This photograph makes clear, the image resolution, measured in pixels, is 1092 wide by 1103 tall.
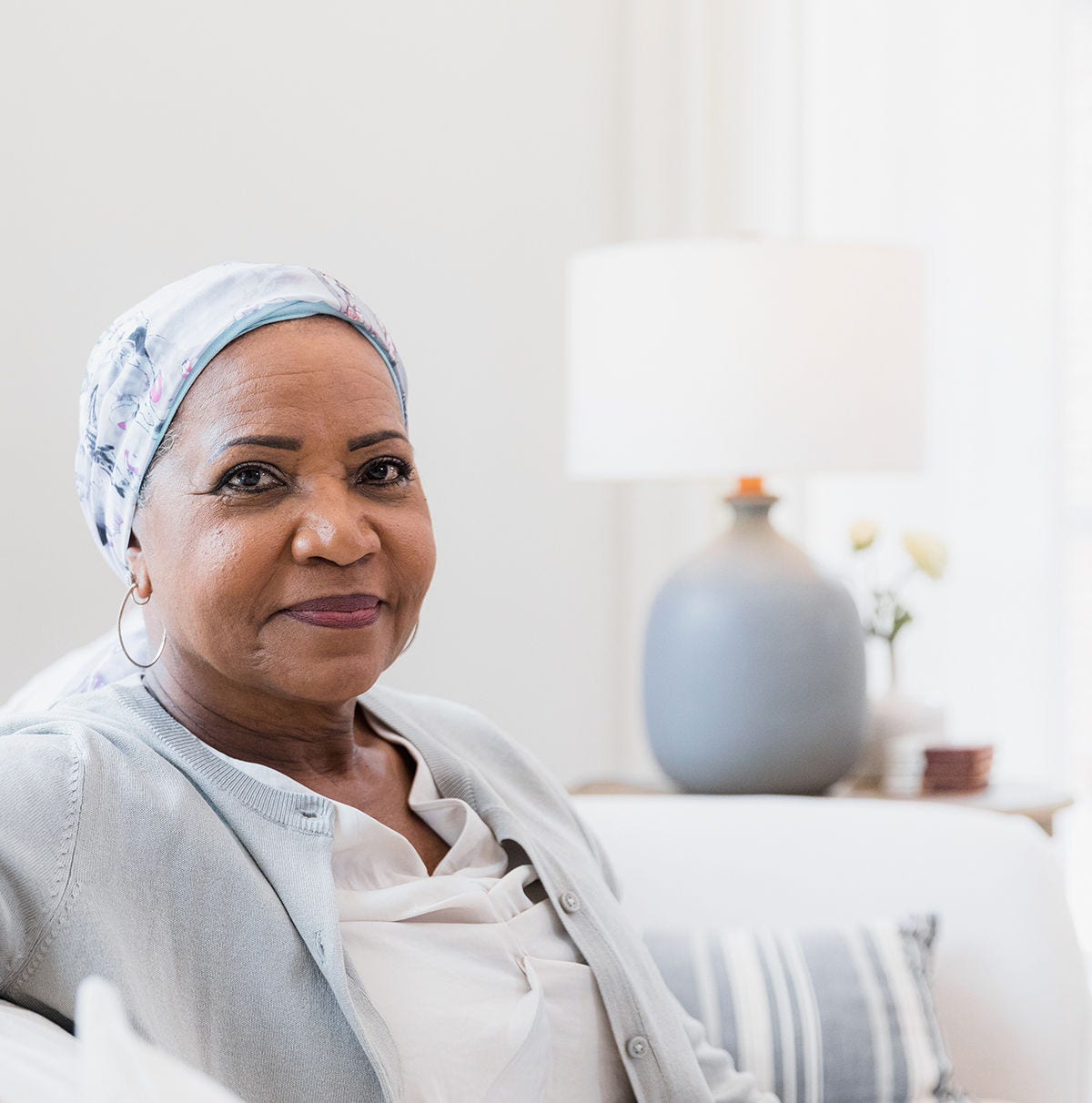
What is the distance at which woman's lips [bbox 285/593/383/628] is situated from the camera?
114 cm

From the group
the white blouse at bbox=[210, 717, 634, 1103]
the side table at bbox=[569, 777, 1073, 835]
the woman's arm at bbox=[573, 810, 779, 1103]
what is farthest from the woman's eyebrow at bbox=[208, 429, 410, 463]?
the side table at bbox=[569, 777, 1073, 835]

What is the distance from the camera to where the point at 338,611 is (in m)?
1.16

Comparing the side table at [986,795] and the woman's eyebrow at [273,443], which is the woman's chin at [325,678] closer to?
the woman's eyebrow at [273,443]

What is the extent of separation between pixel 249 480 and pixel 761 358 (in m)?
1.15

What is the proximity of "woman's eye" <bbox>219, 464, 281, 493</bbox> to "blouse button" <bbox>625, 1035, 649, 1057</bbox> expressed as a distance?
0.54m

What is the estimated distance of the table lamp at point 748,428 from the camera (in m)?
2.14

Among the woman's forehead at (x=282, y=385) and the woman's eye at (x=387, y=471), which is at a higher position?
the woman's forehead at (x=282, y=385)

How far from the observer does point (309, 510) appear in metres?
1.14

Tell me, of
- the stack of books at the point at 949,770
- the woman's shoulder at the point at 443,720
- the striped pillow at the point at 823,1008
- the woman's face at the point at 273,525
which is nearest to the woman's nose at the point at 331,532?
the woman's face at the point at 273,525

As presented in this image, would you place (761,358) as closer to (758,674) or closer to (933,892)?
(758,674)

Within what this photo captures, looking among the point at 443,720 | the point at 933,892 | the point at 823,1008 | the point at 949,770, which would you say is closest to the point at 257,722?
the point at 443,720

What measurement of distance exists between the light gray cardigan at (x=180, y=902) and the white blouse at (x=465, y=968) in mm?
37

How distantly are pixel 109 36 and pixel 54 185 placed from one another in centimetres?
25

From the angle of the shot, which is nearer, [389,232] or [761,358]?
[761,358]
